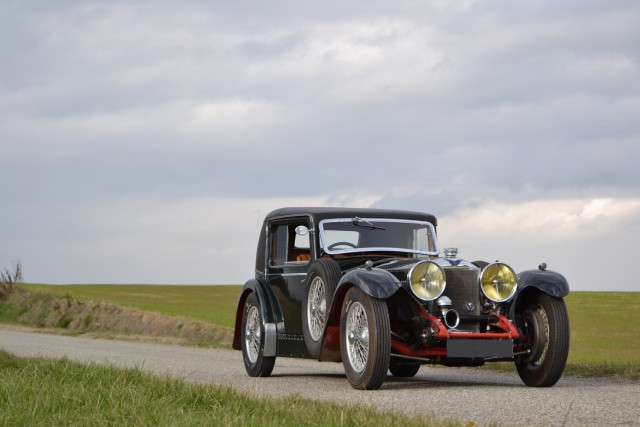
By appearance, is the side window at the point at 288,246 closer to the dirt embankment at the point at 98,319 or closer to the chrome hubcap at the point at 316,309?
the chrome hubcap at the point at 316,309

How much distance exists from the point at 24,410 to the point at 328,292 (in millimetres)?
4046

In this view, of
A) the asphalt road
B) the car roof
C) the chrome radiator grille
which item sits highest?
the car roof

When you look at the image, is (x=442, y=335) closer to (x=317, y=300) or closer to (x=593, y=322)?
(x=317, y=300)

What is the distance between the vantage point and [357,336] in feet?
34.3

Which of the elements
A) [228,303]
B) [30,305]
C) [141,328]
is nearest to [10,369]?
[141,328]

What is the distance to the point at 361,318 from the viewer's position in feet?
34.1

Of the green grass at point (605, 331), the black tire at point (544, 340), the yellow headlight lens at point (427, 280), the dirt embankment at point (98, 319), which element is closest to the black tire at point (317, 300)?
the yellow headlight lens at point (427, 280)

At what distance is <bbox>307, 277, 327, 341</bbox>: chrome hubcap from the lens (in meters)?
11.3

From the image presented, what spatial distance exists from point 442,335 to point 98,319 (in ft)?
A: 74.7

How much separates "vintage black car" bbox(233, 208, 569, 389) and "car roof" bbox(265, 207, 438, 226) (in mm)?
20

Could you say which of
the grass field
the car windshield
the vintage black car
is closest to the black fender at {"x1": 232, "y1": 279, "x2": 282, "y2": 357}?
the vintage black car

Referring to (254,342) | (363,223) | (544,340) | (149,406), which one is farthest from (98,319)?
(149,406)

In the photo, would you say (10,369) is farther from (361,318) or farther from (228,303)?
(228,303)

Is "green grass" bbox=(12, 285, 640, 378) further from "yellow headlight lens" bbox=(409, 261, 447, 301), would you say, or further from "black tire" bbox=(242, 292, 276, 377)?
"black tire" bbox=(242, 292, 276, 377)
